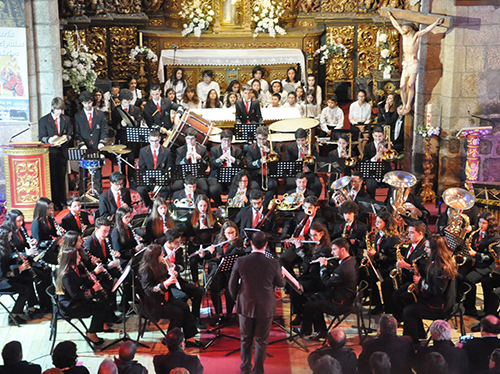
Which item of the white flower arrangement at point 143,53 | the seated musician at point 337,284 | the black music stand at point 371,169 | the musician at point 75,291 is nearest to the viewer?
the musician at point 75,291

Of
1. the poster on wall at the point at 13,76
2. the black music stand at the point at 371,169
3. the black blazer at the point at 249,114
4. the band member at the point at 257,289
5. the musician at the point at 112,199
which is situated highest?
the poster on wall at the point at 13,76

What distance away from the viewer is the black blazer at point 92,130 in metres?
11.8

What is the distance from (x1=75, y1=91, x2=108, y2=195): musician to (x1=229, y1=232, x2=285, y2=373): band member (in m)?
5.83

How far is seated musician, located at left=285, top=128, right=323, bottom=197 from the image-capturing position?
428 inches

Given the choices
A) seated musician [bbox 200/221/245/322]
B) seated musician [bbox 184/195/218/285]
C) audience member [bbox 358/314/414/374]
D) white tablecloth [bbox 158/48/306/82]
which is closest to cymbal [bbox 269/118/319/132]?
seated musician [bbox 184/195/218/285]

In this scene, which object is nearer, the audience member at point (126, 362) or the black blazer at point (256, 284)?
the audience member at point (126, 362)

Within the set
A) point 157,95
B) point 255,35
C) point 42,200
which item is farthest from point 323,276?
point 255,35

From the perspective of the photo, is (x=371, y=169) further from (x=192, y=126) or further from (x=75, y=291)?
(x=75, y=291)

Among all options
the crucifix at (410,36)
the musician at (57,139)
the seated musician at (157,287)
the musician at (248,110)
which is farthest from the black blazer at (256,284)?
the crucifix at (410,36)

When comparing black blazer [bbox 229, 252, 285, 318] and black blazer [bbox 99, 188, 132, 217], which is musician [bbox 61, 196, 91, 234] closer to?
black blazer [bbox 99, 188, 132, 217]

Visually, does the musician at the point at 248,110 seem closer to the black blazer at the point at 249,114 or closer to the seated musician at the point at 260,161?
the black blazer at the point at 249,114

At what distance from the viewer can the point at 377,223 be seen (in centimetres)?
820

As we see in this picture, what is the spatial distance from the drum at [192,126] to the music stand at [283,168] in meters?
1.92

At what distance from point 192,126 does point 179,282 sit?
4.41m
